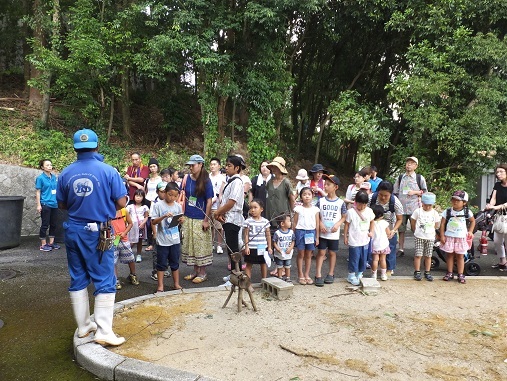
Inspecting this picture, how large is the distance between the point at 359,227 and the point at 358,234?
11cm

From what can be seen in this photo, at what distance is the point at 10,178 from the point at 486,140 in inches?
502

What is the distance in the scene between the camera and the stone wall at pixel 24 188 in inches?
→ 374

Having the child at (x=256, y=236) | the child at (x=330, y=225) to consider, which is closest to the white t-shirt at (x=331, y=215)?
the child at (x=330, y=225)

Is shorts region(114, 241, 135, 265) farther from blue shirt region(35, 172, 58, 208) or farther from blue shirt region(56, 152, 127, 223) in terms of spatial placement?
blue shirt region(35, 172, 58, 208)

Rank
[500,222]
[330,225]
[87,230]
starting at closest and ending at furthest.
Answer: [87,230]
[330,225]
[500,222]

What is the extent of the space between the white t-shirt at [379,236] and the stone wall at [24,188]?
8.05m

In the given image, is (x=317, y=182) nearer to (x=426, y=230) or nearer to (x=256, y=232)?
(x=426, y=230)

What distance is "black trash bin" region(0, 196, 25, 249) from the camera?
7559mm

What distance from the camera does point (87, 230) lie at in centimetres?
368

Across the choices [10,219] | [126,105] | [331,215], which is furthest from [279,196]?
[126,105]

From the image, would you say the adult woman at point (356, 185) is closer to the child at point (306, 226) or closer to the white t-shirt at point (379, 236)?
the white t-shirt at point (379, 236)

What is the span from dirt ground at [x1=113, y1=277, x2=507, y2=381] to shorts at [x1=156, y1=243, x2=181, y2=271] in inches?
18.3

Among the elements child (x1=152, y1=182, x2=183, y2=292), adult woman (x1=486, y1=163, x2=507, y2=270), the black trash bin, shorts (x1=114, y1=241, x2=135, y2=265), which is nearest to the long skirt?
child (x1=152, y1=182, x2=183, y2=292)

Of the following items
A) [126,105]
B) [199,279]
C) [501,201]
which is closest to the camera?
[199,279]
